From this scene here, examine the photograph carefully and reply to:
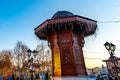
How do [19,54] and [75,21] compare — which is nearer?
[75,21]

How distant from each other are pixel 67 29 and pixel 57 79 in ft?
13.4

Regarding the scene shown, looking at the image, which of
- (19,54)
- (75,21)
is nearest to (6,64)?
(19,54)

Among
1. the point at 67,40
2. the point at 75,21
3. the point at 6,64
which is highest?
the point at 75,21

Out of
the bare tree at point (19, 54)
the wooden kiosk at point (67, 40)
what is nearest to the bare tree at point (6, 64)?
the bare tree at point (19, 54)

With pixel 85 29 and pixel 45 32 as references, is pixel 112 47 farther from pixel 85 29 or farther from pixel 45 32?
pixel 45 32

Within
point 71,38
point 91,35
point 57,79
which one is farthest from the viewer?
point 91,35

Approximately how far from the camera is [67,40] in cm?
1289

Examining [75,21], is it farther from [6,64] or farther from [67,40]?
[6,64]

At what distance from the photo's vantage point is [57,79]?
39.7ft

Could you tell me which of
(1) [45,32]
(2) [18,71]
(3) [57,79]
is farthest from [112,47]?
(2) [18,71]

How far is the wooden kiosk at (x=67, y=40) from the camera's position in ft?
40.1

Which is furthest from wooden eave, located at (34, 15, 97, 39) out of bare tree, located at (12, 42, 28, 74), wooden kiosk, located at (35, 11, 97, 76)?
bare tree, located at (12, 42, 28, 74)

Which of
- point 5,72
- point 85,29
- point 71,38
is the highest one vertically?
point 85,29

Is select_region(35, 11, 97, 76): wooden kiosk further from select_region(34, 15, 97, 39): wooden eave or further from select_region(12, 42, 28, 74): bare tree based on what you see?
select_region(12, 42, 28, 74): bare tree
